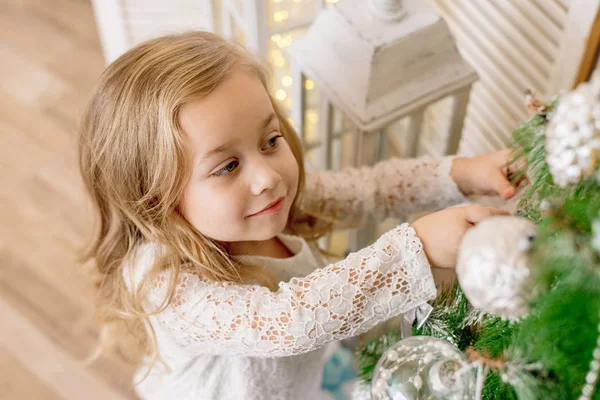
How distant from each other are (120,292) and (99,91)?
1.01 ft

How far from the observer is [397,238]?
708 mm

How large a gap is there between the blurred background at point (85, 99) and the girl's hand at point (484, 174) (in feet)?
0.43

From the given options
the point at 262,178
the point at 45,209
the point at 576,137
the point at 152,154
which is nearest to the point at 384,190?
the point at 262,178

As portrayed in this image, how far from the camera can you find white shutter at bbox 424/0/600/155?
1066mm

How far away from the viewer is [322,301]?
0.72 m

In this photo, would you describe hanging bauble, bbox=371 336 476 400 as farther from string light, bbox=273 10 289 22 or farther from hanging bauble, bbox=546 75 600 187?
string light, bbox=273 10 289 22

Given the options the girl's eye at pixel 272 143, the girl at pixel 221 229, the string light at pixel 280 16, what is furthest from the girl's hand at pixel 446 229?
the string light at pixel 280 16

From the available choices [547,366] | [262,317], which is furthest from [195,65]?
[547,366]

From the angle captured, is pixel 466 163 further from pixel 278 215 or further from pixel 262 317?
pixel 262 317

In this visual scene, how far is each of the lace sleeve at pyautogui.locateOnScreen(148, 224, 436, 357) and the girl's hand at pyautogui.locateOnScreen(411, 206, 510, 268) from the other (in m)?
0.01

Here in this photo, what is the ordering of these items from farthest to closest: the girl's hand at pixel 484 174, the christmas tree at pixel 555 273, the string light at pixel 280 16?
the string light at pixel 280 16
the girl's hand at pixel 484 174
the christmas tree at pixel 555 273

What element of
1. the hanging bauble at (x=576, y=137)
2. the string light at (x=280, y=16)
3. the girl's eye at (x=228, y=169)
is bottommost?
the string light at (x=280, y=16)

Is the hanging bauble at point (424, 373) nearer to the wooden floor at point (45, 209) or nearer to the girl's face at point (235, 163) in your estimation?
the girl's face at point (235, 163)

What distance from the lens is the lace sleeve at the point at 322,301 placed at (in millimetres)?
706
